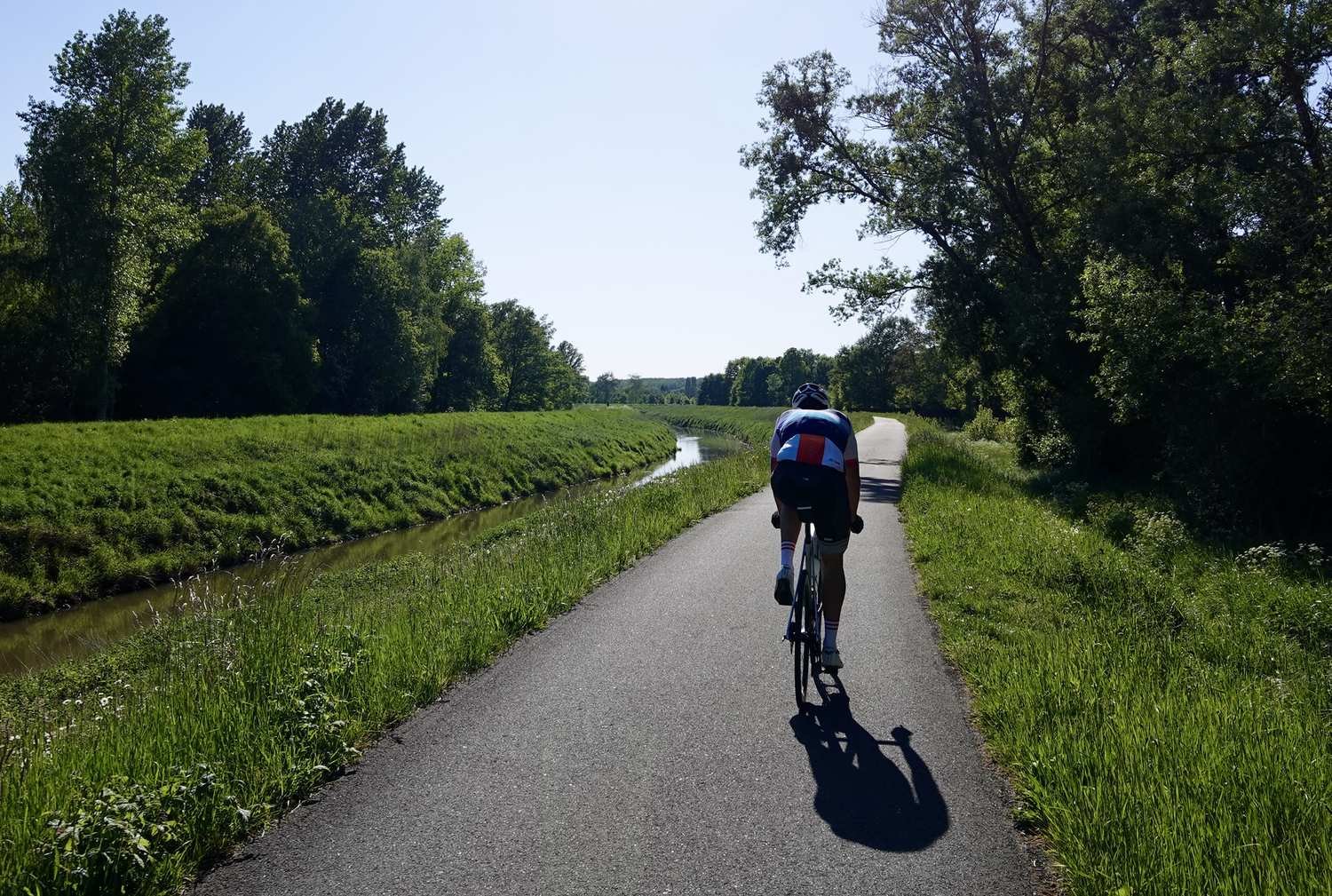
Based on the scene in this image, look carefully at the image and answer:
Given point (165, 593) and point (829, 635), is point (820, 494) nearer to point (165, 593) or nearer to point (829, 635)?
point (829, 635)

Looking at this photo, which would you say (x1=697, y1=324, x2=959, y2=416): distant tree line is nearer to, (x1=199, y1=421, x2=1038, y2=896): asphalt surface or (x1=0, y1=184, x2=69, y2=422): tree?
(x1=199, y1=421, x2=1038, y2=896): asphalt surface

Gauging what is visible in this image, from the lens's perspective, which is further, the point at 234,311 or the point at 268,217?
the point at 268,217

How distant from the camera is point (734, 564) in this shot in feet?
33.2

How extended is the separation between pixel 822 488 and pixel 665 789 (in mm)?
2114

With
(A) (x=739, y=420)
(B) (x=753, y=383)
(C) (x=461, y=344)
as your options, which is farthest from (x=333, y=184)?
(B) (x=753, y=383)

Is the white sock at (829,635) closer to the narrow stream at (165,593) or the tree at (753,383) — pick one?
the narrow stream at (165,593)

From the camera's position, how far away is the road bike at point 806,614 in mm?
5223

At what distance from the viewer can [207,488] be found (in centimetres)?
1908

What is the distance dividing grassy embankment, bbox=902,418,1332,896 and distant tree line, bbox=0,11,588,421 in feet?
98.2

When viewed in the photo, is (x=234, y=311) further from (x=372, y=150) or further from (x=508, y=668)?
(x=508, y=668)

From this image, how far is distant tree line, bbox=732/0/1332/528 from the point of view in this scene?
12.1 metres

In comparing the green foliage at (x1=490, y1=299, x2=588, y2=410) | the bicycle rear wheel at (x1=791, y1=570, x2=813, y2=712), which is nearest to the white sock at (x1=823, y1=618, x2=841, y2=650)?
the bicycle rear wheel at (x1=791, y1=570, x2=813, y2=712)

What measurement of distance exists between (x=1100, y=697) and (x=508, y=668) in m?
3.97

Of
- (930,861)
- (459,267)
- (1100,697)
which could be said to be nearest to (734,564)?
(1100,697)
